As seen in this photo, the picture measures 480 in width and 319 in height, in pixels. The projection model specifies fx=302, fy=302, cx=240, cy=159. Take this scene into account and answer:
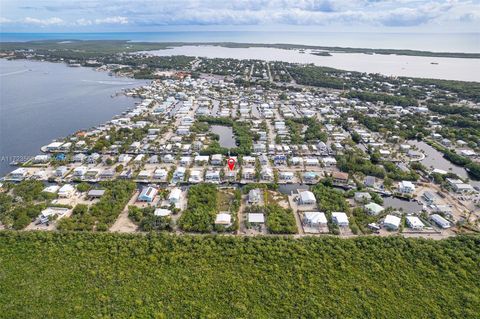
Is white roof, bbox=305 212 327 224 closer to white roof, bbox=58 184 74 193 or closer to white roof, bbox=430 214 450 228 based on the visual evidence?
white roof, bbox=430 214 450 228

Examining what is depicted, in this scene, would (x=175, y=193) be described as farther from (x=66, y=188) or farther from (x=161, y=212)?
(x=66, y=188)

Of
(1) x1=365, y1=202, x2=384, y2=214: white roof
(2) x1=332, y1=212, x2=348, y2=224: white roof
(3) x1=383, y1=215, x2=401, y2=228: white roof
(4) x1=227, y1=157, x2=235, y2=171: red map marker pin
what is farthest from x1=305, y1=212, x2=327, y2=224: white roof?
(4) x1=227, y1=157, x2=235, y2=171: red map marker pin

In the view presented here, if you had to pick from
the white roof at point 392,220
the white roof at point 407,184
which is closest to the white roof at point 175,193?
the white roof at point 392,220

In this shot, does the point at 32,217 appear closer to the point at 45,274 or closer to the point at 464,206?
the point at 45,274

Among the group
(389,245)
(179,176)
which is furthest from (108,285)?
(389,245)

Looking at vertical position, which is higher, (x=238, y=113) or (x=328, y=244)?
(x=238, y=113)
